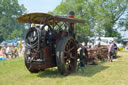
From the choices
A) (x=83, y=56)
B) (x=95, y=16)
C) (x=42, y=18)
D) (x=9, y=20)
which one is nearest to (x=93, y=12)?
(x=95, y=16)

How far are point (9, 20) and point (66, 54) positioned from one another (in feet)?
146

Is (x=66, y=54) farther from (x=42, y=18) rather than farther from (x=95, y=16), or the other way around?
(x=95, y=16)

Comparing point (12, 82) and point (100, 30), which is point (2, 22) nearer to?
point (100, 30)

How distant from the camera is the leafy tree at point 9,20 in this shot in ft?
147

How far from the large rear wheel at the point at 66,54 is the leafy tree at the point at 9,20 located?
3879cm

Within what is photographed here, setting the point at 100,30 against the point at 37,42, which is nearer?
the point at 37,42

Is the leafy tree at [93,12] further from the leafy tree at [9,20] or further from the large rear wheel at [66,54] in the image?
the leafy tree at [9,20]

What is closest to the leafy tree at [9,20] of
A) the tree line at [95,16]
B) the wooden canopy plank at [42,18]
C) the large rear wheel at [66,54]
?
the tree line at [95,16]

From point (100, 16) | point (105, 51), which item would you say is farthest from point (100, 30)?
point (105, 51)

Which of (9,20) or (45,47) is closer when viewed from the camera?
(45,47)

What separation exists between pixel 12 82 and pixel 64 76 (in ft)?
6.42

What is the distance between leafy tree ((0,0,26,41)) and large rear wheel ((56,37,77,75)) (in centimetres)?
3879

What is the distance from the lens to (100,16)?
87.5ft

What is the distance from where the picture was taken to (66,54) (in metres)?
6.72
